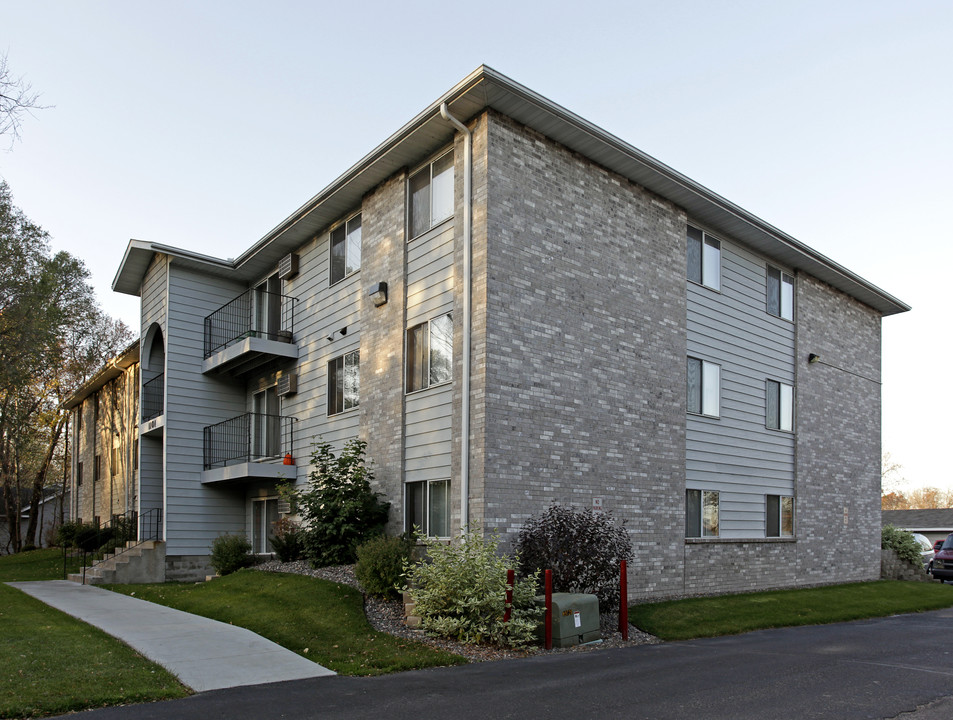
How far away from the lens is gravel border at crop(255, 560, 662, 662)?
10789mm

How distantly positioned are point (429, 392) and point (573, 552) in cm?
390

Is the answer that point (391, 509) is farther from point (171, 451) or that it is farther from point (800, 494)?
point (800, 494)

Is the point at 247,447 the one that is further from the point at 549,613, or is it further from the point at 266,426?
the point at 549,613

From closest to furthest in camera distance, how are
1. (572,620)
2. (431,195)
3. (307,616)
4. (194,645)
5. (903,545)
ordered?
1. (194,645)
2. (572,620)
3. (307,616)
4. (431,195)
5. (903,545)

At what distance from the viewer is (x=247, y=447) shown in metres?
21.3

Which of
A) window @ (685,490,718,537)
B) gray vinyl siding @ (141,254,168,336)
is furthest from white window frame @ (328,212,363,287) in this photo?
window @ (685,490,718,537)

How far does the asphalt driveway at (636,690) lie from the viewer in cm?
754

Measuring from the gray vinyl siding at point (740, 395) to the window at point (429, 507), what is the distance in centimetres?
548

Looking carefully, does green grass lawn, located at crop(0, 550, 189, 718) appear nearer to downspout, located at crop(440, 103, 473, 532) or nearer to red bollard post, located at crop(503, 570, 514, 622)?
red bollard post, located at crop(503, 570, 514, 622)

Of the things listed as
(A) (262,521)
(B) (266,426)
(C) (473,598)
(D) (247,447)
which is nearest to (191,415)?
(D) (247,447)

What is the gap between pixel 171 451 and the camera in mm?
20344

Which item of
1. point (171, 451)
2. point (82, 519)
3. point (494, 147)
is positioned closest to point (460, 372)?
point (494, 147)

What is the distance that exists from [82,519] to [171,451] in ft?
51.7

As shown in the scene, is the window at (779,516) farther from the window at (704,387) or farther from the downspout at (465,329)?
the downspout at (465,329)
